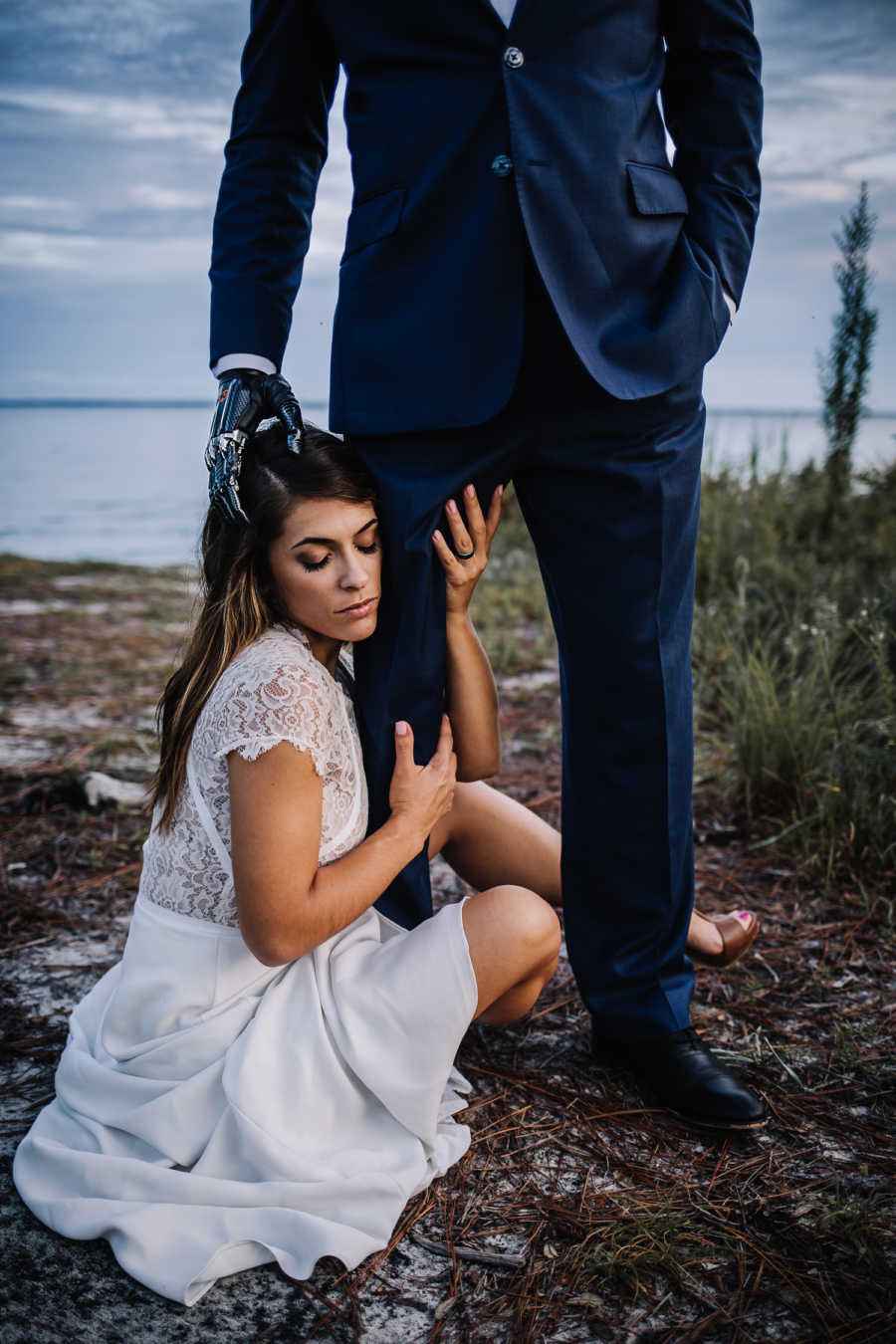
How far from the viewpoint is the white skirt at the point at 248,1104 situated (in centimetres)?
129

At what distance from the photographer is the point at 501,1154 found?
152cm

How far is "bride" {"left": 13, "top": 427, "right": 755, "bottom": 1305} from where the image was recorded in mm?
1336

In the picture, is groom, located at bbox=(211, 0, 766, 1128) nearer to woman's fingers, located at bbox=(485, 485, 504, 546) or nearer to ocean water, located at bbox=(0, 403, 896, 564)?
woman's fingers, located at bbox=(485, 485, 504, 546)

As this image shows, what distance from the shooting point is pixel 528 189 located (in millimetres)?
1320

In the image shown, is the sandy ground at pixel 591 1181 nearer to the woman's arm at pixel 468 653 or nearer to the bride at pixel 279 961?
the bride at pixel 279 961

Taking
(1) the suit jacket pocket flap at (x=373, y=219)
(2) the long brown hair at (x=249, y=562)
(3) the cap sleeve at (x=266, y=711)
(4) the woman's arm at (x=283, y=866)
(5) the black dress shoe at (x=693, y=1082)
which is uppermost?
(1) the suit jacket pocket flap at (x=373, y=219)

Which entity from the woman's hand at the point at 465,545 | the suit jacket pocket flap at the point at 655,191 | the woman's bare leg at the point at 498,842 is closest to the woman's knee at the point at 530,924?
the woman's bare leg at the point at 498,842

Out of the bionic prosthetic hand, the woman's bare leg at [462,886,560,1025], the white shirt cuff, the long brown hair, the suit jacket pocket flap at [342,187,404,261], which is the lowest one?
the woman's bare leg at [462,886,560,1025]

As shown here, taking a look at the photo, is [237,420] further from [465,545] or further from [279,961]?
[279,961]

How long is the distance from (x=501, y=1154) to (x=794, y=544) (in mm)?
3851

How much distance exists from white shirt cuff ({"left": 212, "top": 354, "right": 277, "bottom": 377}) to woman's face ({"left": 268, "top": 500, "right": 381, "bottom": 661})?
315mm

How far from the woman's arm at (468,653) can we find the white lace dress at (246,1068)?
23 cm

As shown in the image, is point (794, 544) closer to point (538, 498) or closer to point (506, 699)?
point (506, 699)

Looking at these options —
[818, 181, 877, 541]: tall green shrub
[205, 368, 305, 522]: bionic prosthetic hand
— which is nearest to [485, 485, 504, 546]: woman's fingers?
[205, 368, 305, 522]: bionic prosthetic hand
